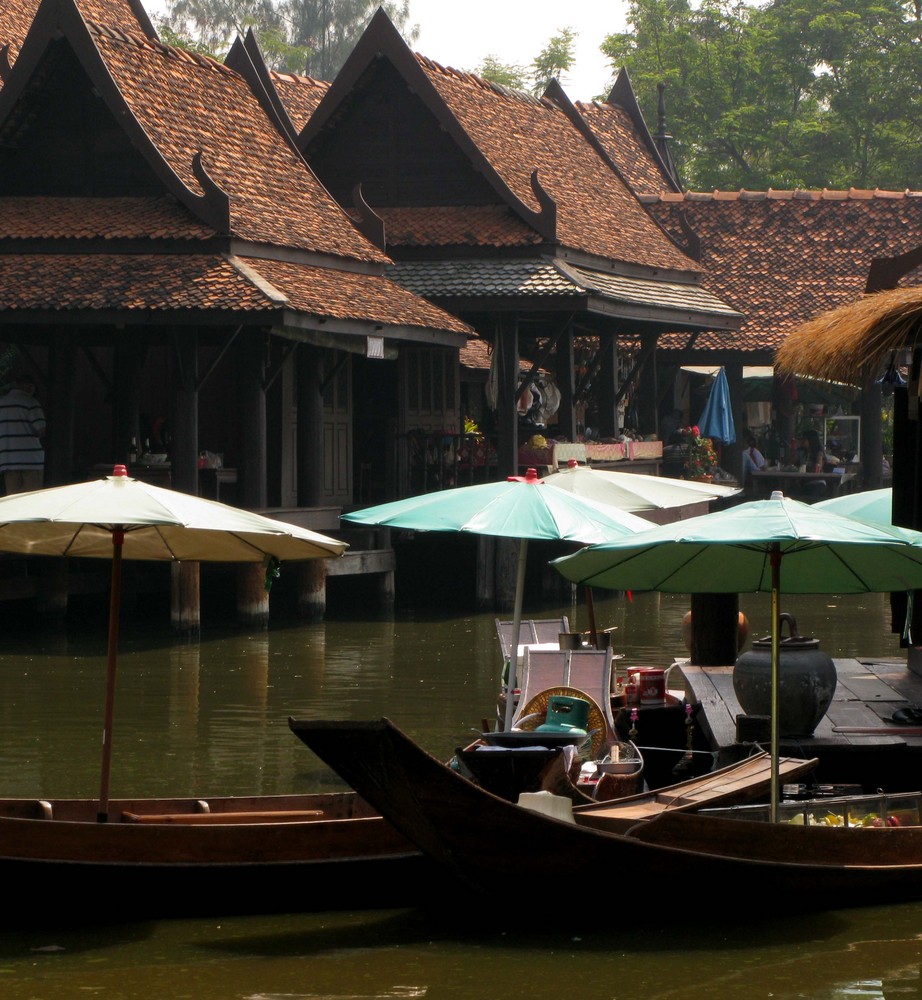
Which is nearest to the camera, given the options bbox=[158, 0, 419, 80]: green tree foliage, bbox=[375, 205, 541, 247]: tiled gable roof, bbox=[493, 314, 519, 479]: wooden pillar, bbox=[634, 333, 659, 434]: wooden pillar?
bbox=[493, 314, 519, 479]: wooden pillar

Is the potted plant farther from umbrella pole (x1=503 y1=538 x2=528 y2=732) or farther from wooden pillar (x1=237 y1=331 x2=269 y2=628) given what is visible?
umbrella pole (x1=503 y1=538 x2=528 y2=732)

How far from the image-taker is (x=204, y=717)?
48.1 feet

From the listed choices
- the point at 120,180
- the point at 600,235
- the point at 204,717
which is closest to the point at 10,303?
the point at 120,180

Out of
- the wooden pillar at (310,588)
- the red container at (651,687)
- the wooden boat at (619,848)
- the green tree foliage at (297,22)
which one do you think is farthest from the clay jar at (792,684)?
the green tree foliage at (297,22)

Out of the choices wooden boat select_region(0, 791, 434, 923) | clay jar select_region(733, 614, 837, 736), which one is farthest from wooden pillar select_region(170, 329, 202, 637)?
wooden boat select_region(0, 791, 434, 923)

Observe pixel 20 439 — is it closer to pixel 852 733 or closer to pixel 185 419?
pixel 185 419

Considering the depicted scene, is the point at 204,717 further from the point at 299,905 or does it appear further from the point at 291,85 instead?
the point at 291,85

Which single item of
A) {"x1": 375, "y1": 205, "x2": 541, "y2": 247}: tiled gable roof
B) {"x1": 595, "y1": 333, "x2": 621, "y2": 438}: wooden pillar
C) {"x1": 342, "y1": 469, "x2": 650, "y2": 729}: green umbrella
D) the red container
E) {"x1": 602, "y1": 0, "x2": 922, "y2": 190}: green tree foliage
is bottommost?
the red container

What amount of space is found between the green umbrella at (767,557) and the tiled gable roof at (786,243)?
73.3 ft

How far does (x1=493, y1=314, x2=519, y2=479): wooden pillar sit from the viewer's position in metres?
23.1

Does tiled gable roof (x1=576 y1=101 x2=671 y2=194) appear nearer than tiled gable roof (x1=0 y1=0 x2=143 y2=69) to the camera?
No

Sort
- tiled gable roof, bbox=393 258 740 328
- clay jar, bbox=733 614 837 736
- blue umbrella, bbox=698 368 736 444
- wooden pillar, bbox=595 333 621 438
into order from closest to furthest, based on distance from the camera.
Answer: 1. clay jar, bbox=733 614 837 736
2. tiled gable roof, bbox=393 258 740 328
3. wooden pillar, bbox=595 333 621 438
4. blue umbrella, bbox=698 368 736 444

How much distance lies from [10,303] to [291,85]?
1267 centimetres

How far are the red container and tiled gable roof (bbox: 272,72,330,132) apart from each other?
18945mm
